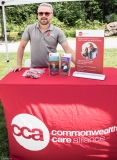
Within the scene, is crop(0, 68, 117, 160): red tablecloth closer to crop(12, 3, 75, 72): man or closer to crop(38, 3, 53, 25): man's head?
crop(12, 3, 75, 72): man

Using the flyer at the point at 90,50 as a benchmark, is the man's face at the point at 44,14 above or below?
above

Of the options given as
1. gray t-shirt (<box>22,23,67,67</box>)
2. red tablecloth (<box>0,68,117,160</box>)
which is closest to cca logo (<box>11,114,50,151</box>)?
red tablecloth (<box>0,68,117,160</box>)

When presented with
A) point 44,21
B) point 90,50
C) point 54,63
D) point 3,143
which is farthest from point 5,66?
point 90,50

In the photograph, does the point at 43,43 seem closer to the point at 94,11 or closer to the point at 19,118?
the point at 19,118

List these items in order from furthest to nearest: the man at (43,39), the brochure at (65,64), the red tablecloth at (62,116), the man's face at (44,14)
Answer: the man at (43,39), the man's face at (44,14), the brochure at (65,64), the red tablecloth at (62,116)

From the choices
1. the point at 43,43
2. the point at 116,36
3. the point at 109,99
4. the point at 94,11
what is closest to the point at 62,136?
the point at 109,99

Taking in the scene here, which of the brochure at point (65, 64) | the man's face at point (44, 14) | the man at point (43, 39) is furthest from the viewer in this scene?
the man at point (43, 39)

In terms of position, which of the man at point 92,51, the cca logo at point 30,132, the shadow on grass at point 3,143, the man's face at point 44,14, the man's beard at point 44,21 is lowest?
the shadow on grass at point 3,143

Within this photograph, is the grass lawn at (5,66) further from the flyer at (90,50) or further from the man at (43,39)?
the flyer at (90,50)

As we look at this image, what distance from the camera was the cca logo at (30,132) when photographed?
6.70ft

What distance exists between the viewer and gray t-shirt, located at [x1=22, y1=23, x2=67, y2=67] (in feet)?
8.27

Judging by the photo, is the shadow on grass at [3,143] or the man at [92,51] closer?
the man at [92,51]

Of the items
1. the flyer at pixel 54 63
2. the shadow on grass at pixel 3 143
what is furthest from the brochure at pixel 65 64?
the shadow on grass at pixel 3 143

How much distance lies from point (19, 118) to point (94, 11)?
17.8m
